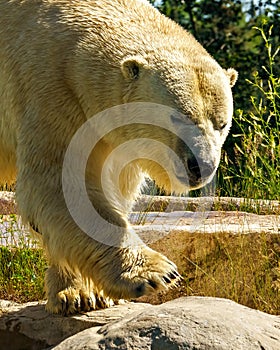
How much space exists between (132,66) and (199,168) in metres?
0.67

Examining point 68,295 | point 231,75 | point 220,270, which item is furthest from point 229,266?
point 231,75

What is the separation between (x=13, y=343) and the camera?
5.24m

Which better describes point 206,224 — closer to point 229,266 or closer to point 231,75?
point 229,266

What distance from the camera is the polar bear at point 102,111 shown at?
14.4ft

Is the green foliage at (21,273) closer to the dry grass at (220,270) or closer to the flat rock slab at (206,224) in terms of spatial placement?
the dry grass at (220,270)

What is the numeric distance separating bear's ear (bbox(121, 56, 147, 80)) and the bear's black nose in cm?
57

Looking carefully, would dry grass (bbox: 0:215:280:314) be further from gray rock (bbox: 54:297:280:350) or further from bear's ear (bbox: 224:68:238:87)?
gray rock (bbox: 54:297:280:350)

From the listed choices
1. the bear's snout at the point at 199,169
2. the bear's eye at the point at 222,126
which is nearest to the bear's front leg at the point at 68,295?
the bear's snout at the point at 199,169

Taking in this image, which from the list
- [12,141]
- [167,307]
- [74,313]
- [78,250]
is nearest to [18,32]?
[12,141]

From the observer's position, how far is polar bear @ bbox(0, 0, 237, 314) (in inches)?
173

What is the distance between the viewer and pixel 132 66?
4.50 metres

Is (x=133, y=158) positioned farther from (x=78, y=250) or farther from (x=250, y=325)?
(x=250, y=325)

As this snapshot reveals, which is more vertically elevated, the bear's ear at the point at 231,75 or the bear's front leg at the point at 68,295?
the bear's ear at the point at 231,75

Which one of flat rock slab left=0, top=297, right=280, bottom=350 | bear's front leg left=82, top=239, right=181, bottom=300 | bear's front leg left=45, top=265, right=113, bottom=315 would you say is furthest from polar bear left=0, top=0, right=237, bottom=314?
bear's front leg left=45, top=265, right=113, bottom=315
